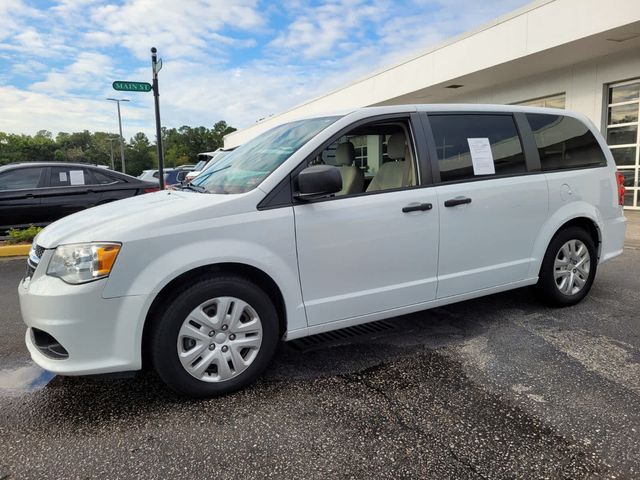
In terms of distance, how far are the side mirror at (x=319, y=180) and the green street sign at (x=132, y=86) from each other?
7474 mm

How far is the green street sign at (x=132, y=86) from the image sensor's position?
9033 mm

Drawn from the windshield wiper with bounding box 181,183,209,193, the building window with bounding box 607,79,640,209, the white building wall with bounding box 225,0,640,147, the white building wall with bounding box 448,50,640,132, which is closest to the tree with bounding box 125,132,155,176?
the white building wall with bounding box 225,0,640,147

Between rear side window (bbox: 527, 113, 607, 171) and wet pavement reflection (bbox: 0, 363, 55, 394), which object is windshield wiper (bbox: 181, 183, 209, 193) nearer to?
wet pavement reflection (bbox: 0, 363, 55, 394)

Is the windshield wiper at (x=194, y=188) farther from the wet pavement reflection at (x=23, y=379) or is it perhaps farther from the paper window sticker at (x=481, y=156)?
the paper window sticker at (x=481, y=156)

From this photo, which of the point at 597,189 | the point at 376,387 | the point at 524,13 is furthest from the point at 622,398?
the point at 524,13

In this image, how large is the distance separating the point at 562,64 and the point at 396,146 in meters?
Answer: 11.0

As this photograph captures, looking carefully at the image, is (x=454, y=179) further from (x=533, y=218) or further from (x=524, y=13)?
(x=524, y=13)

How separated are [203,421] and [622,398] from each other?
7.89ft

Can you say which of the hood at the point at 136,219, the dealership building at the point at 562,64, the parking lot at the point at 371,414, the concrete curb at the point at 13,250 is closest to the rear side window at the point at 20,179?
the concrete curb at the point at 13,250

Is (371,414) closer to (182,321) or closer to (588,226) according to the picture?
(182,321)

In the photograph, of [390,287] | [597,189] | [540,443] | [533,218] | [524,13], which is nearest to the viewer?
[540,443]

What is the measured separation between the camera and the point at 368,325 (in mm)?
4105

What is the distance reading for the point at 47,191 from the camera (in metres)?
8.42

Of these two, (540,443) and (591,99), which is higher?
(591,99)
